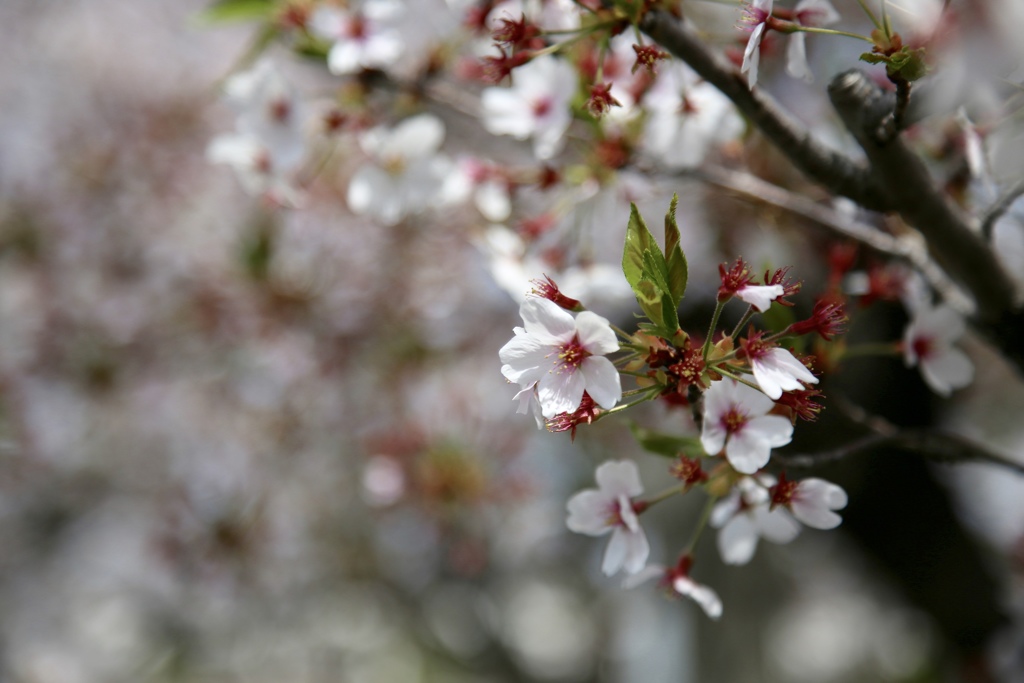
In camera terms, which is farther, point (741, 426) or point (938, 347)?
point (938, 347)

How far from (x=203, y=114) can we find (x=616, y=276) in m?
2.24

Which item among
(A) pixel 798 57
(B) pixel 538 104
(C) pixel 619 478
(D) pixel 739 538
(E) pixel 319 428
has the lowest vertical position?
(E) pixel 319 428

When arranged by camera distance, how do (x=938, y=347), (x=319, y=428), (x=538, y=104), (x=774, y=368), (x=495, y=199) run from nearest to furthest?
1. (x=774, y=368)
2. (x=938, y=347)
3. (x=538, y=104)
4. (x=495, y=199)
5. (x=319, y=428)

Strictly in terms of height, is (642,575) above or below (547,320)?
below

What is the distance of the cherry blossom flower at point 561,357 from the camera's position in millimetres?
513

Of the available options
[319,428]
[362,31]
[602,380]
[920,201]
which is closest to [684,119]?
[920,201]

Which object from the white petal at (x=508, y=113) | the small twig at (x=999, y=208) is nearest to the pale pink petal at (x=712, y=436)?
the small twig at (x=999, y=208)

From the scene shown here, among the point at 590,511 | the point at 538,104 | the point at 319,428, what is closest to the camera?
the point at 590,511

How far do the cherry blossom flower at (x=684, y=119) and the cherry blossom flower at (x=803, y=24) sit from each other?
194 mm

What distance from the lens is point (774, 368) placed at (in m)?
0.51

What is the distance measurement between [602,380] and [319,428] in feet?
6.14

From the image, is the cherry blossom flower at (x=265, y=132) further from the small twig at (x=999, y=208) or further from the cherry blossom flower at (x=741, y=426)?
the small twig at (x=999, y=208)

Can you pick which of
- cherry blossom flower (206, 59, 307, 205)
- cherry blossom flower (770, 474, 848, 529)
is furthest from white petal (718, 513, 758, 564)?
cherry blossom flower (206, 59, 307, 205)

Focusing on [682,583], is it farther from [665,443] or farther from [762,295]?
[762,295]
